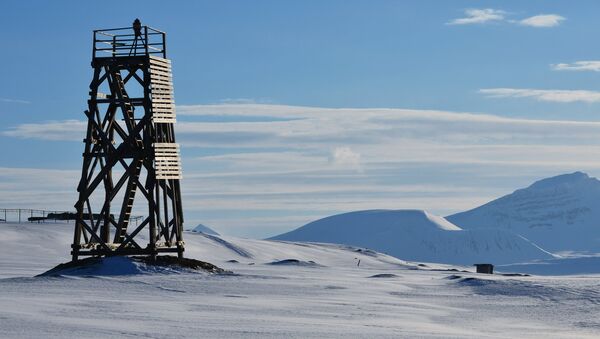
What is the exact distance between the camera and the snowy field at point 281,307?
21875 millimetres

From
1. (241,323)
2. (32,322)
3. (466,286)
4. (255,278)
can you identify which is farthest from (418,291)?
(32,322)

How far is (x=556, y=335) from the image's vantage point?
25.0 m

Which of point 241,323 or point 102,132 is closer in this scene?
point 241,323

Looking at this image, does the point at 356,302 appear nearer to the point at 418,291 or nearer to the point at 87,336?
the point at 418,291

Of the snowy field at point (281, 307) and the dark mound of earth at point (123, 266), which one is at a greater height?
the dark mound of earth at point (123, 266)

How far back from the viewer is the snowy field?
71.8ft

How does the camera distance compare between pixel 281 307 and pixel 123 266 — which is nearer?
pixel 281 307

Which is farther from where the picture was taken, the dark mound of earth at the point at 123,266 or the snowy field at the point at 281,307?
the dark mound of earth at the point at 123,266

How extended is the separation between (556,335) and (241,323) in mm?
7218

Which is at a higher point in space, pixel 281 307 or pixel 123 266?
pixel 123 266

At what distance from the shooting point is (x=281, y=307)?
27.7 metres

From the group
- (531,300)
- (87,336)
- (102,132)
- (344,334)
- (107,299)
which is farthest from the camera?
(102,132)

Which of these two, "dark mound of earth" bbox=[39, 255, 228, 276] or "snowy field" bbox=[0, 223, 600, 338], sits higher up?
"dark mound of earth" bbox=[39, 255, 228, 276]

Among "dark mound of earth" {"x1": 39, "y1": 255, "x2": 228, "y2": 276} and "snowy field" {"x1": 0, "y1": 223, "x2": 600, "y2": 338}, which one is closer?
A: "snowy field" {"x1": 0, "y1": 223, "x2": 600, "y2": 338}
